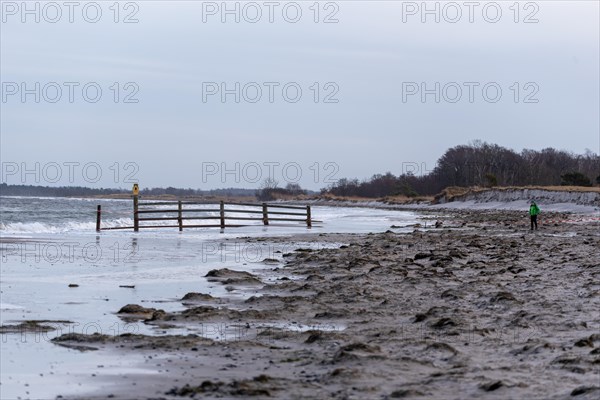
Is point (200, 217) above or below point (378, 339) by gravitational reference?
above

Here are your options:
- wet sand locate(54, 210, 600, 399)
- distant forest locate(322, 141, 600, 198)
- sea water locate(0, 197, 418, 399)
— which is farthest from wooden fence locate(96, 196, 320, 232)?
distant forest locate(322, 141, 600, 198)

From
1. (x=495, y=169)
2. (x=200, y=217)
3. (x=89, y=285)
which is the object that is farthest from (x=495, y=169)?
(x=89, y=285)

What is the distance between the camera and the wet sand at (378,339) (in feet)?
22.5

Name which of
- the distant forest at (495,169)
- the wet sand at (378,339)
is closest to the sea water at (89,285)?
the wet sand at (378,339)

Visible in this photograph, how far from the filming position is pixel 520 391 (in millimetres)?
6672

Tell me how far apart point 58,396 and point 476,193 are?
9578 centimetres

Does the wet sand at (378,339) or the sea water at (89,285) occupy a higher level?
the sea water at (89,285)

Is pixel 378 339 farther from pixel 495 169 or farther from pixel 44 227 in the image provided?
pixel 495 169

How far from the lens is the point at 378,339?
9.09 metres

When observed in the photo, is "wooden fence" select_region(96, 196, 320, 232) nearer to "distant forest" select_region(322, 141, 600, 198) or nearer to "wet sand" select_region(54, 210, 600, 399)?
"wet sand" select_region(54, 210, 600, 399)

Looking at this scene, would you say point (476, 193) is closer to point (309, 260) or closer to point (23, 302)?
point (309, 260)

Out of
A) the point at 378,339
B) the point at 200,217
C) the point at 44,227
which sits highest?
the point at 200,217

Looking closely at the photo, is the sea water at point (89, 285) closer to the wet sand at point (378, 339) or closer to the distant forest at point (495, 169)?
the wet sand at point (378, 339)

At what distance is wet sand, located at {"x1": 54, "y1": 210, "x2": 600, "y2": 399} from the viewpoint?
22.5 ft
